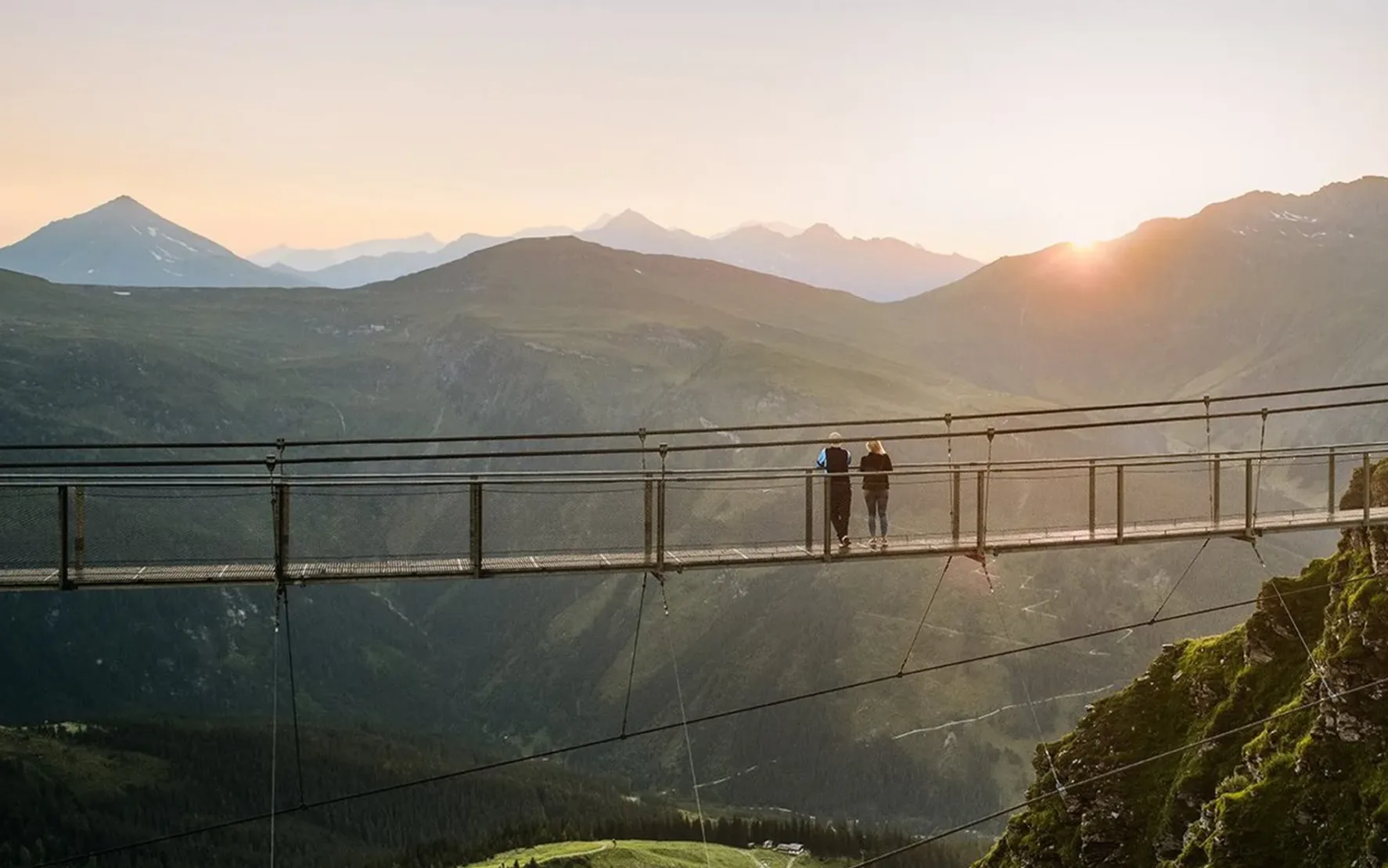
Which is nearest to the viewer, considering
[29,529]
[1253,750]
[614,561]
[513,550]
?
[614,561]

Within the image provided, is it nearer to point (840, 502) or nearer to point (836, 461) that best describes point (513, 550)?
point (840, 502)

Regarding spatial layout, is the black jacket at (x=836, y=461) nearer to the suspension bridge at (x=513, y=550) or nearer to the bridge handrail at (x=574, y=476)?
the suspension bridge at (x=513, y=550)

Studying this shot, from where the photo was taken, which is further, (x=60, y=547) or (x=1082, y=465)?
(x=1082, y=465)

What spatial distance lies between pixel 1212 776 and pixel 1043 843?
8239 millimetres

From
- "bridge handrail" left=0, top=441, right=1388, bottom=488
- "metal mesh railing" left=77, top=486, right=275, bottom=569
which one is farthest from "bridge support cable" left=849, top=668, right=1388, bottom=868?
"metal mesh railing" left=77, top=486, right=275, bottom=569

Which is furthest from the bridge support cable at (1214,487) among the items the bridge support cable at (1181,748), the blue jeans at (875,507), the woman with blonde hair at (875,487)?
the blue jeans at (875,507)

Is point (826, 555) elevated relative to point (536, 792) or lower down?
elevated

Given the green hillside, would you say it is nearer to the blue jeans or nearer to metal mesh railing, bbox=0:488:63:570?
the blue jeans

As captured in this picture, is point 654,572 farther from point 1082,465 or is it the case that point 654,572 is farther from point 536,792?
point 536,792

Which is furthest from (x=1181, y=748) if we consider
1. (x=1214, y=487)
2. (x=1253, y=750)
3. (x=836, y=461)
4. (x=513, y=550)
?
(x=1253, y=750)

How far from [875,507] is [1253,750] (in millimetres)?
25107

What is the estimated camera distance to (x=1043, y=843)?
4828 centimetres

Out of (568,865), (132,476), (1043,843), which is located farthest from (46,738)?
(132,476)

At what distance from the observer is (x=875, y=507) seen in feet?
77.1
